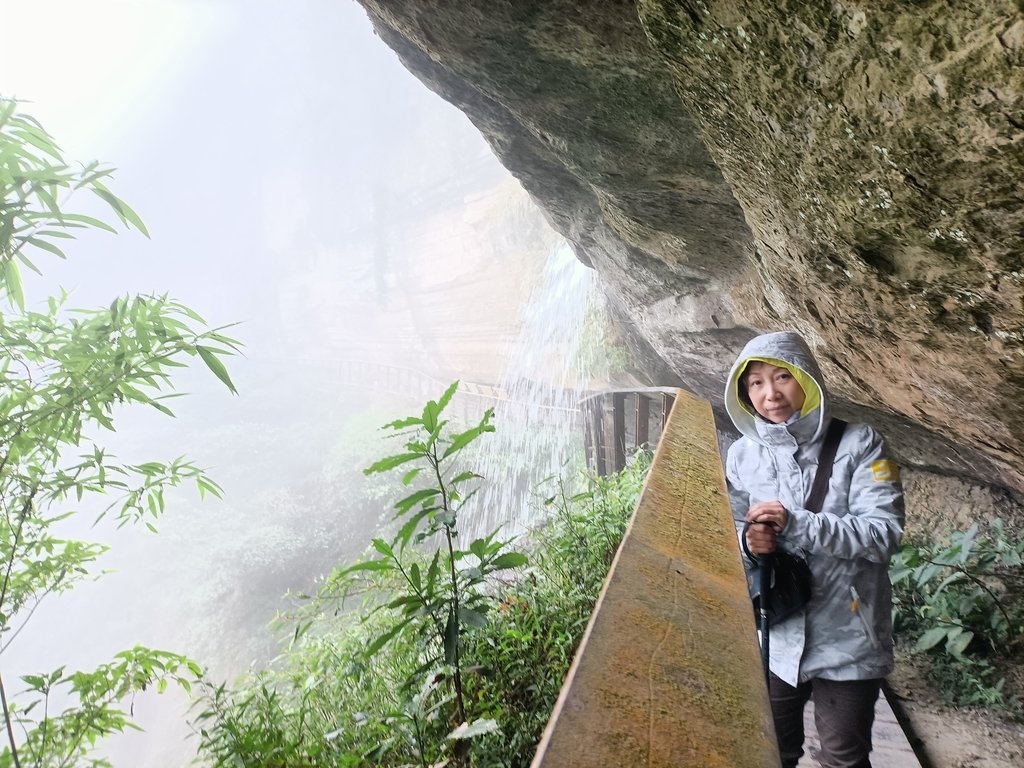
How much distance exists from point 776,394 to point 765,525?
521 millimetres

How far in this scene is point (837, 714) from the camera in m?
1.93

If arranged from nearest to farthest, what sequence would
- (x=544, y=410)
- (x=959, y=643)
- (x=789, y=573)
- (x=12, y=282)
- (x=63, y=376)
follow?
(x=789, y=573), (x=12, y=282), (x=63, y=376), (x=959, y=643), (x=544, y=410)

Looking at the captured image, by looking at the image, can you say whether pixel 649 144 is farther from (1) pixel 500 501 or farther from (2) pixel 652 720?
(1) pixel 500 501

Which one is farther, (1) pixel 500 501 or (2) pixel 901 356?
(1) pixel 500 501

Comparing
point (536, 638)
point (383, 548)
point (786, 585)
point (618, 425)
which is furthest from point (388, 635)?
point (618, 425)

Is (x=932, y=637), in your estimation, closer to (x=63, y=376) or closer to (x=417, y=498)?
(x=417, y=498)

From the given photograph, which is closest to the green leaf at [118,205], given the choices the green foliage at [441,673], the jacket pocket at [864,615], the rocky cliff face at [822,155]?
the green foliage at [441,673]

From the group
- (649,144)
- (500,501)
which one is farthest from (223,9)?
(649,144)

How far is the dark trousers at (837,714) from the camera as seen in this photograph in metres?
1.90

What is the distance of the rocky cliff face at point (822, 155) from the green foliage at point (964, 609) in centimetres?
58

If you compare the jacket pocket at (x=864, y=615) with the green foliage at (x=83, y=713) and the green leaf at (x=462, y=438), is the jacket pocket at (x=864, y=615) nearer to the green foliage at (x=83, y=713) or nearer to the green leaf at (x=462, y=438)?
the green leaf at (x=462, y=438)

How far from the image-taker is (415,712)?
1516mm

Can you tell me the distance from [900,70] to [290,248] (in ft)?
268

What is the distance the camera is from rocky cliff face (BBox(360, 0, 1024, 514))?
1313 millimetres
